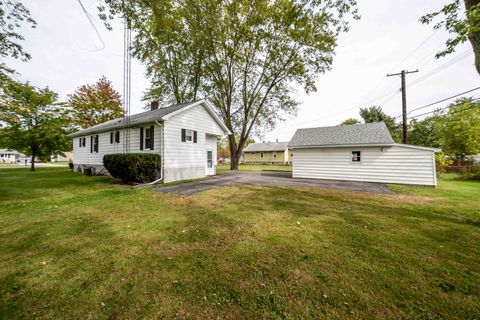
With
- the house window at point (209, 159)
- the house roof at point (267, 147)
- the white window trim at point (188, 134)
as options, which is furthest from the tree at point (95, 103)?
the house roof at point (267, 147)

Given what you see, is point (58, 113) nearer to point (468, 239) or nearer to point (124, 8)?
point (124, 8)

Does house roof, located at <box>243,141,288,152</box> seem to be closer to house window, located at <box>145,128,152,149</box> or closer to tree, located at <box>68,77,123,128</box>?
tree, located at <box>68,77,123,128</box>

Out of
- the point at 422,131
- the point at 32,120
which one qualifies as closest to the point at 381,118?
the point at 422,131

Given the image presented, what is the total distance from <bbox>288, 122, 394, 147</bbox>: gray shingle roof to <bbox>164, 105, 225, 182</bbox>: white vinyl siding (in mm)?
6874

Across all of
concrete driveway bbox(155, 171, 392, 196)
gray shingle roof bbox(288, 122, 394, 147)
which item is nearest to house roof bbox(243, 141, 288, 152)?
gray shingle roof bbox(288, 122, 394, 147)

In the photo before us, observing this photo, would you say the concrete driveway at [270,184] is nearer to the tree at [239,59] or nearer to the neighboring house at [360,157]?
the neighboring house at [360,157]

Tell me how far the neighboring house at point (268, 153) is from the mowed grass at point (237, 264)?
37.3 metres

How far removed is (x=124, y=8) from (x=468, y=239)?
35.9 ft

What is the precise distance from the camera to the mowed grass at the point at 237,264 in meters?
2.06

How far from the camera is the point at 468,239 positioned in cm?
382

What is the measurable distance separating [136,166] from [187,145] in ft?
11.2

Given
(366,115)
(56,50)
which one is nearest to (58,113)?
(56,50)

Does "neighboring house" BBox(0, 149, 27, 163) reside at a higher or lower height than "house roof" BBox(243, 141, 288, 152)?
lower

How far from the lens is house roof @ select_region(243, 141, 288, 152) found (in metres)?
42.9
